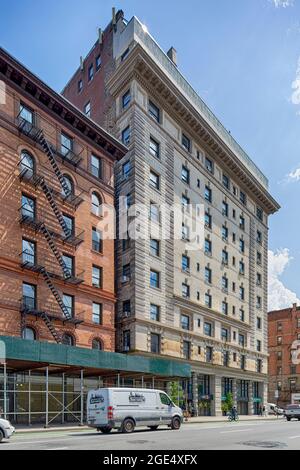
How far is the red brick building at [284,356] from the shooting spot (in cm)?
9594

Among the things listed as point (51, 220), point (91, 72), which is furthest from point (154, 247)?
point (91, 72)

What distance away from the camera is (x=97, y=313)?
1508 inches

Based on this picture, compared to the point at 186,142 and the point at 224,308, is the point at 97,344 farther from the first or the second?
the point at 186,142

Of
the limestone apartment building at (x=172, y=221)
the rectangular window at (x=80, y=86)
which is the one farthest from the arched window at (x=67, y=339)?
the rectangular window at (x=80, y=86)

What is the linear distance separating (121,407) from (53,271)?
43.7ft

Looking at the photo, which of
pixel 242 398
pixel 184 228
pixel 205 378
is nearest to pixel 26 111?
pixel 184 228

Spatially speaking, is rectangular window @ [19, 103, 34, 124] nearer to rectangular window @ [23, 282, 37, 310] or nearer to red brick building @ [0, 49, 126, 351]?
red brick building @ [0, 49, 126, 351]

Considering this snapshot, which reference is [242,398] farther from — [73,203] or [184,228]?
[73,203]

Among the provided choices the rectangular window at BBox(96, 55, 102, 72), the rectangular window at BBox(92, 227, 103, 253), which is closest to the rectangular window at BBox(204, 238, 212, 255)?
the rectangular window at BBox(92, 227, 103, 253)

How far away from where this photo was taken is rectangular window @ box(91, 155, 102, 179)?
132ft

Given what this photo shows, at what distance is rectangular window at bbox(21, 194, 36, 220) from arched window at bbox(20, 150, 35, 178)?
61.7 inches

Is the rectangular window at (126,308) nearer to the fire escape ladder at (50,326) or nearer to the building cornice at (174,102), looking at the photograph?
the fire escape ladder at (50,326)

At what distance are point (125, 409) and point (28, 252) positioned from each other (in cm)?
1360

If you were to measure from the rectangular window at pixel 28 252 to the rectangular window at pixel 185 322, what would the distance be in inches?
768
